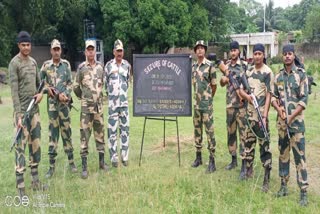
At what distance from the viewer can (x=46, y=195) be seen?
482 centimetres

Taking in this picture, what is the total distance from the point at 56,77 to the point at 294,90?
318cm

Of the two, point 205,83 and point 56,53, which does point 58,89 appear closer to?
point 56,53

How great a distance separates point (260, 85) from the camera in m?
5.13

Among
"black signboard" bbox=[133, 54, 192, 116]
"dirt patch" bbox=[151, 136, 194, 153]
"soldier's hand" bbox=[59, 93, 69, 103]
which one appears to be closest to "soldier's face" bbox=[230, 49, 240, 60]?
"black signboard" bbox=[133, 54, 192, 116]

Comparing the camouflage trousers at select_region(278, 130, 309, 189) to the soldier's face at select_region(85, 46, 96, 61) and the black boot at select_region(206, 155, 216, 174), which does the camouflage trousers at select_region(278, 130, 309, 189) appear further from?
the soldier's face at select_region(85, 46, 96, 61)

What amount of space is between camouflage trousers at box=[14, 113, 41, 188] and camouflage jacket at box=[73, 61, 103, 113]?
92 centimetres

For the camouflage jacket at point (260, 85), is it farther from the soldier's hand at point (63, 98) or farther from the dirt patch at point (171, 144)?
the dirt patch at point (171, 144)

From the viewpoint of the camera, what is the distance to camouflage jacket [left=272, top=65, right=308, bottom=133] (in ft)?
15.1

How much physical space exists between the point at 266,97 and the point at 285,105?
42 centimetres

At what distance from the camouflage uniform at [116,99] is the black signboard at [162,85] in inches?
6.8

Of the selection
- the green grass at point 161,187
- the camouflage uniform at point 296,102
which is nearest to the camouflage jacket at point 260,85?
the camouflage uniform at point 296,102

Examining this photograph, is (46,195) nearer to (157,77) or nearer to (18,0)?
(157,77)

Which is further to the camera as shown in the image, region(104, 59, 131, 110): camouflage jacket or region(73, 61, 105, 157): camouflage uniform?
region(104, 59, 131, 110): camouflage jacket

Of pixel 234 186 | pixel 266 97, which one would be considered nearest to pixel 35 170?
pixel 234 186
